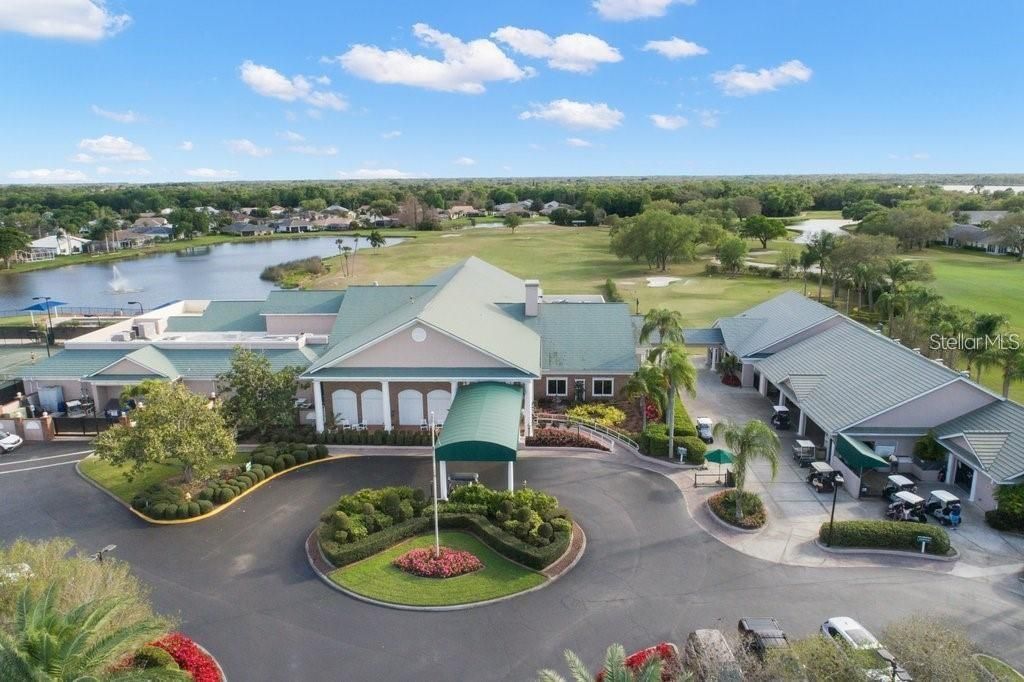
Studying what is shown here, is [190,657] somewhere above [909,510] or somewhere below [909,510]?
below

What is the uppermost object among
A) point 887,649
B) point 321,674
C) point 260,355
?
point 260,355

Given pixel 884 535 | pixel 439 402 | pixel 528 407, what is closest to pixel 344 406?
pixel 439 402

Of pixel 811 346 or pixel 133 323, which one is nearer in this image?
pixel 811 346

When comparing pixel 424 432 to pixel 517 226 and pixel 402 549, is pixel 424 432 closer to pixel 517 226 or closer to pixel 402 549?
pixel 402 549

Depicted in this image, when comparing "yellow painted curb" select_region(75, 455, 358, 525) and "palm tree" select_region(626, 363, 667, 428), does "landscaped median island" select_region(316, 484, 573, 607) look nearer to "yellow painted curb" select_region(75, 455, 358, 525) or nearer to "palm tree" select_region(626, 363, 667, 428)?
"yellow painted curb" select_region(75, 455, 358, 525)

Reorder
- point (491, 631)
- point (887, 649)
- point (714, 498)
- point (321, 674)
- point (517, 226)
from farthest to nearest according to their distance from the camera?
point (517, 226)
point (714, 498)
point (491, 631)
point (321, 674)
point (887, 649)

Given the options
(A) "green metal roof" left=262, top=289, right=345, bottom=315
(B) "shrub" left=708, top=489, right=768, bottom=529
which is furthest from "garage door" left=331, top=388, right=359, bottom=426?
(B) "shrub" left=708, top=489, right=768, bottom=529

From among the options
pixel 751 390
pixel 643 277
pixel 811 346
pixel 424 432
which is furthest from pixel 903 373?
pixel 643 277

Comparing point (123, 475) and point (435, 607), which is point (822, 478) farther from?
point (123, 475)
